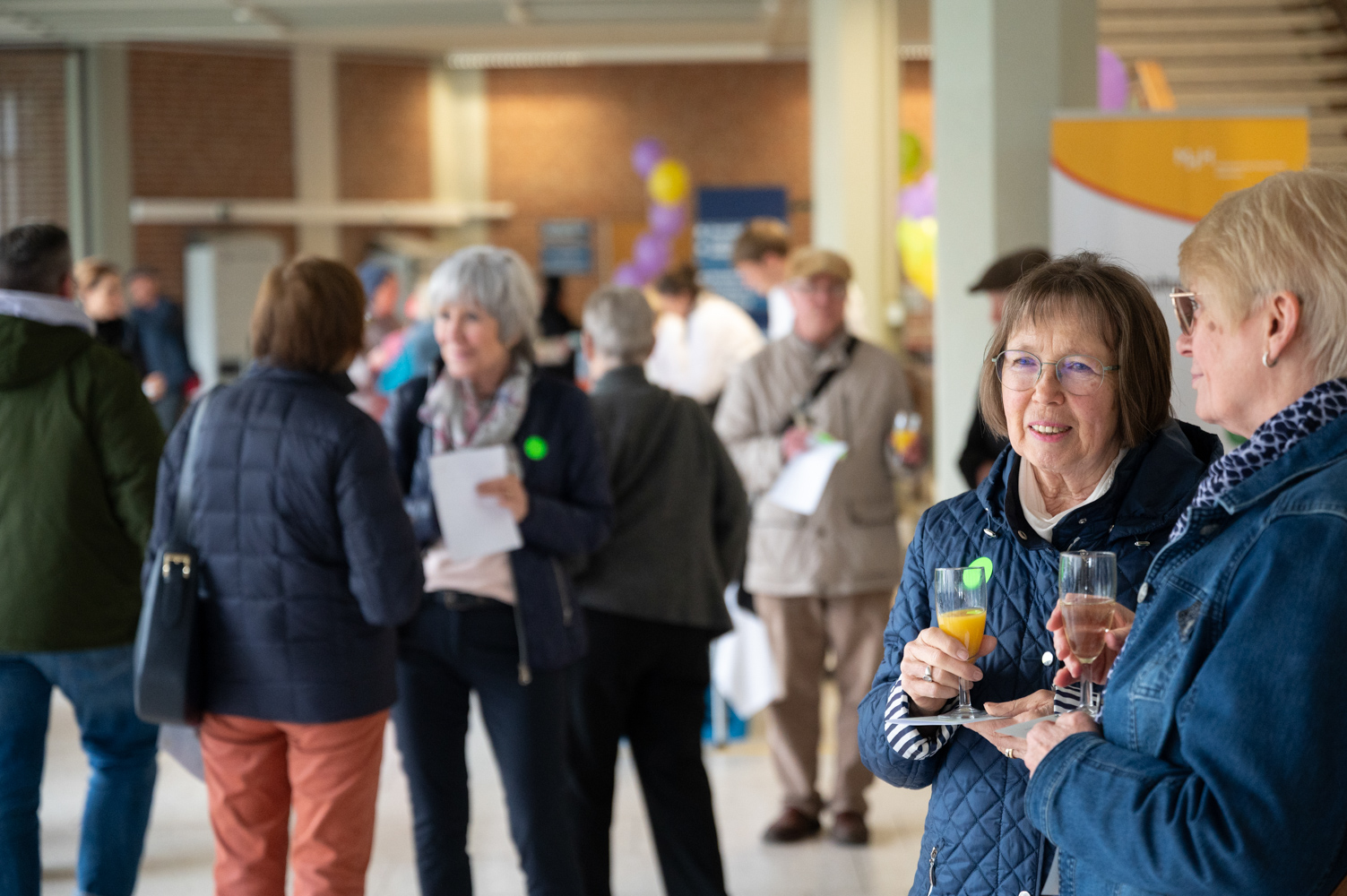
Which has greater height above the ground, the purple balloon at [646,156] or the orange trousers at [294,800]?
the purple balloon at [646,156]

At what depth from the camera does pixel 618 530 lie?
10.4 ft

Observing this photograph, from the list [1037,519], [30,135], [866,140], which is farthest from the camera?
[30,135]

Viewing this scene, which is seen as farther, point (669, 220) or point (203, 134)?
point (203, 134)

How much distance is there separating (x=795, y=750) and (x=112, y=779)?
6.68ft

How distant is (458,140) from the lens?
1526 centimetres

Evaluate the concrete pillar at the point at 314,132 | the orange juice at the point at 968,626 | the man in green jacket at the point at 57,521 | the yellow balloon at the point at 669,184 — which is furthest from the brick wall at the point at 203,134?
the orange juice at the point at 968,626

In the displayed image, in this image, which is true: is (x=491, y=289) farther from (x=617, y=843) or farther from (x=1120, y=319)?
(x=617, y=843)

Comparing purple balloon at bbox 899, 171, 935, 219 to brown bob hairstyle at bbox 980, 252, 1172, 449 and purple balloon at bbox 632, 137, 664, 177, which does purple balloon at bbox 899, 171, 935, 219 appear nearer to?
purple balloon at bbox 632, 137, 664, 177

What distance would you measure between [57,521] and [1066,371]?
2.28 metres

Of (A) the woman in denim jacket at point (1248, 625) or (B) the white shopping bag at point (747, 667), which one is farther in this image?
(B) the white shopping bag at point (747, 667)

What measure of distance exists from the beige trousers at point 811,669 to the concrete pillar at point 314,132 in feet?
36.3

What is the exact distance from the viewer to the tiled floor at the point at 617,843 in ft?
12.1

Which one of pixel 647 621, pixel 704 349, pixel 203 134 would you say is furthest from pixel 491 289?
pixel 203 134

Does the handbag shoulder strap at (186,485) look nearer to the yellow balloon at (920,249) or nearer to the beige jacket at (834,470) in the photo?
the beige jacket at (834,470)
